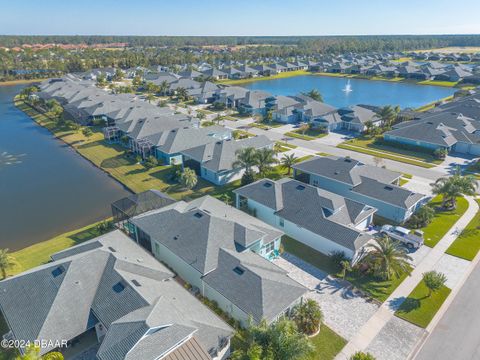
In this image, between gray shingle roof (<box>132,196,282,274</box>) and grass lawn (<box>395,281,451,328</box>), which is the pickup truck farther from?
gray shingle roof (<box>132,196,282,274</box>)

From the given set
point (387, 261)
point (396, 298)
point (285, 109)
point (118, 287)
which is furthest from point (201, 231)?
point (285, 109)

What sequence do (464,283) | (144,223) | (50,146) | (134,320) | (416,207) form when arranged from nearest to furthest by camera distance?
(134,320)
(464,283)
(144,223)
(416,207)
(50,146)

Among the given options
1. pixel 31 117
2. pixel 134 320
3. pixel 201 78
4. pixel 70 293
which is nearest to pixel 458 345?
pixel 134 320

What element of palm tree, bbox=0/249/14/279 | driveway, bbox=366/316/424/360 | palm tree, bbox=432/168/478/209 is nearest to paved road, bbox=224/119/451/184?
palm tree, bbox=432/168/478/209

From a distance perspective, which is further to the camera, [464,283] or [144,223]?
[144,223]

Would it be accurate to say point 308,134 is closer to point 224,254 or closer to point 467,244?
point 467,244

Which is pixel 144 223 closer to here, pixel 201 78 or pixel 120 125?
pixel 120 125

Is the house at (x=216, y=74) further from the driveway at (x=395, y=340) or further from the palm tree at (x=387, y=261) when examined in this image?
the driveway at (x=395, y=340)
